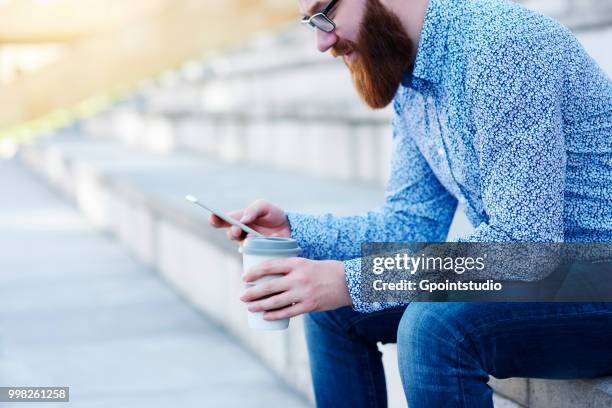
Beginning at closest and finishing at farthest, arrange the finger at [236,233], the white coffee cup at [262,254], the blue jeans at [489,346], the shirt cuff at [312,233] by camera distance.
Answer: the blue jeans at [489,346] → the white coffee cup at [262,254] → the finger at [236,233] → the shirt cuff at [312,233]

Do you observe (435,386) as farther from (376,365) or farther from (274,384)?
(274,384)

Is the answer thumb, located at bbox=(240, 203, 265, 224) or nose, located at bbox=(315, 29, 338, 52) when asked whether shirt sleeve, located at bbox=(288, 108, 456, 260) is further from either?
nose, located at bbox=(315, 29, 338, 52)

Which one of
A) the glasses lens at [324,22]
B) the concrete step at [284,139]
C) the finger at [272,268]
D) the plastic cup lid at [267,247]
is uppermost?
the concrete step at [284,139]

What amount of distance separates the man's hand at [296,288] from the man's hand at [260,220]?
0.86 ft

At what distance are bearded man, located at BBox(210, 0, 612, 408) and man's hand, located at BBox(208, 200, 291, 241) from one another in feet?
0.07

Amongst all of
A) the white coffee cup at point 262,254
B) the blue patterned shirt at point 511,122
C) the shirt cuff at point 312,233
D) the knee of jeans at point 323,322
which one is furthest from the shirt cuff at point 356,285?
the shirt cuff at point 312,233

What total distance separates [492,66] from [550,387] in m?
0.56

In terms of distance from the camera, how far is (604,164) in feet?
5.07

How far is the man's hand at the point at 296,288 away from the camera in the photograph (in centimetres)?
145

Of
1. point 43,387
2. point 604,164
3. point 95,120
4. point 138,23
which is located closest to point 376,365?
point 604,164

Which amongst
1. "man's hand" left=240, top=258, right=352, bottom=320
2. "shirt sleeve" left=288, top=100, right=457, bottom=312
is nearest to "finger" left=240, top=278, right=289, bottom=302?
"man's hand" left=240, top=258, right=352, bottom=320

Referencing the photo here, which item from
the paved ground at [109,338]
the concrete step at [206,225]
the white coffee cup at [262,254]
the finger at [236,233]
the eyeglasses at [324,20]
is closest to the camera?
the white coffee cup at [262,254]

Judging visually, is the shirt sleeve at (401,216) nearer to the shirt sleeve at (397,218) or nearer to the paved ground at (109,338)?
the shirt sleeve at (397,218)

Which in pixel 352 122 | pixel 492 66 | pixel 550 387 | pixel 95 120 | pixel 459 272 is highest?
pixel 95 120
